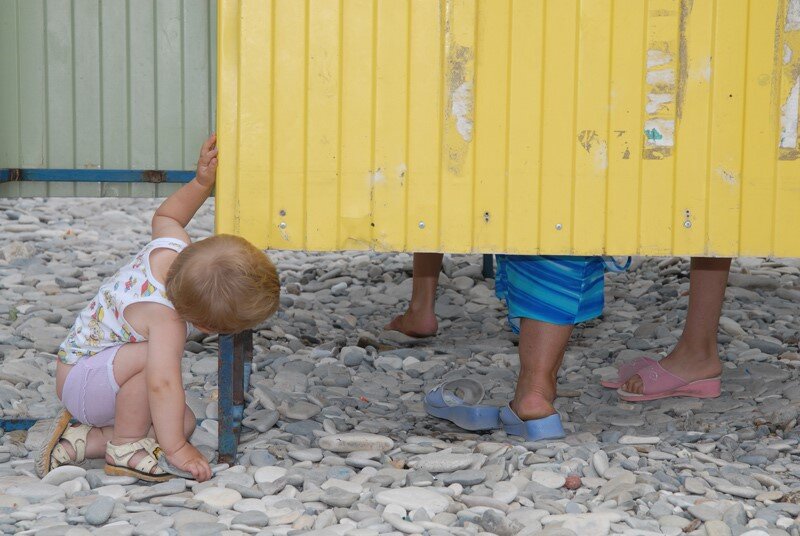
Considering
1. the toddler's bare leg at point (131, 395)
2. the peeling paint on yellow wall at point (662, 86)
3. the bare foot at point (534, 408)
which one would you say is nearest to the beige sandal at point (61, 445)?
the toddler's bare leg at point (131, 395)

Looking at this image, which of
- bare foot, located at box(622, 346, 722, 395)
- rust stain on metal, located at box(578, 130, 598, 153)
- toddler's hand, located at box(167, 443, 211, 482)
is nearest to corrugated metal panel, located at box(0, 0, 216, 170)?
bare foot, located at box(622, 346, 722, 395)

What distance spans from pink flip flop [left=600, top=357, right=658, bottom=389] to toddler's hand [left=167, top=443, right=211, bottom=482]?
5.02ft

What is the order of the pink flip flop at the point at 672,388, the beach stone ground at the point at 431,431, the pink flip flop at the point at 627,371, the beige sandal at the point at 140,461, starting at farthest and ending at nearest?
the pink flip flop at the point at 627,371 → the pink flip flop at the point at 672,388 → the beige sandal at the point at 140,461 → the beach stone ground at the point at 431,431

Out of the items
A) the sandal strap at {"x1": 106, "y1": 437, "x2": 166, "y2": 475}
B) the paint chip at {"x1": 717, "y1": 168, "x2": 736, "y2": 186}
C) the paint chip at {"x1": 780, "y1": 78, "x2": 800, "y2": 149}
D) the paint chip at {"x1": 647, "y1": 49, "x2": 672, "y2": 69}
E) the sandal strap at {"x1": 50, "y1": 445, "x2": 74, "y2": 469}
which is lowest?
the sandal strap at {"x1": 50, "y1": 445, "x2": 74, "y2": 469}

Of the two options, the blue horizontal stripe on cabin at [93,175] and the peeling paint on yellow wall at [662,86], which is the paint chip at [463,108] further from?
the blue horizontal stripe on cabin at [93,175]

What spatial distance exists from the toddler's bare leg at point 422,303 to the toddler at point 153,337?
1.63 meters

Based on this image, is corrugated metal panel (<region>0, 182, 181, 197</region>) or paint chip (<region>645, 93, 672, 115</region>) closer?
paint chip (<region>645, 93, 672, 115</region>)

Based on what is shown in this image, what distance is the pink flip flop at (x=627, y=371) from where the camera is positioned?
377 cm

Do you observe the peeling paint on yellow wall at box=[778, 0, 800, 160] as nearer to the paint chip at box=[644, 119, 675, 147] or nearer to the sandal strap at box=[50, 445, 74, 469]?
the paint chip at box=[644, 119, 675, 147]

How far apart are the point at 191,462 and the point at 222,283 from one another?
45cm

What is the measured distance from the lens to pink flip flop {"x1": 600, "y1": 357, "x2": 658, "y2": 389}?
12.4 ft

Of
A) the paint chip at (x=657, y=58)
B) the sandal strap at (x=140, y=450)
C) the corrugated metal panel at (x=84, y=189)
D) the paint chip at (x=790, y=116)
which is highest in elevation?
the paint chip at (x=657, y=58)

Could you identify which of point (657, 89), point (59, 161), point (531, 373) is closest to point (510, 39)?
point (657, 89)

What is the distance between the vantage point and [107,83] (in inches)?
193
